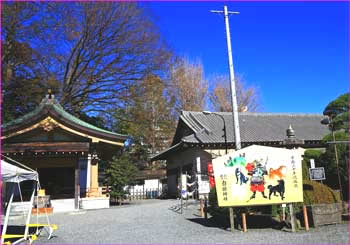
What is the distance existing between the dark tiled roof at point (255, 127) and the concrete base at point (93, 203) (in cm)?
594

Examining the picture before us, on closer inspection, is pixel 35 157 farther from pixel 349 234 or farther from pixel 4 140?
pixel 349 234

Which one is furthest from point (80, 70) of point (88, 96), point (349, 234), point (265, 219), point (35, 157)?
point (349, 234)

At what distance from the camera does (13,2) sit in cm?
1847

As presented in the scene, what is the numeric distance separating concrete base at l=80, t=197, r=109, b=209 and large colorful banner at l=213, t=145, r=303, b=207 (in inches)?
419

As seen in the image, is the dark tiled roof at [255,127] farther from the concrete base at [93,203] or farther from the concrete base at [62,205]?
the concrete base at [62,205]

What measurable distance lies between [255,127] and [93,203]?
42.9 feet

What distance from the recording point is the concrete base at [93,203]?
17.2 metres

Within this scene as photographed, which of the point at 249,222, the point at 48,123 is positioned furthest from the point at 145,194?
the point at 249,222

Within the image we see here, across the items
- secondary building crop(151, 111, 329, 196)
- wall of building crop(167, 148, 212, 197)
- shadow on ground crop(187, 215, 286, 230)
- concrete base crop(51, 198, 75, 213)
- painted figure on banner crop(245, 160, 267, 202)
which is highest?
secondary building crop(151, 111, 329, 196)

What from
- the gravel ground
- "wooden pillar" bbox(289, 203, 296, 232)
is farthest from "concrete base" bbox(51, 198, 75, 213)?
"wooden pillar" bbox(289, 203, 296, 232)

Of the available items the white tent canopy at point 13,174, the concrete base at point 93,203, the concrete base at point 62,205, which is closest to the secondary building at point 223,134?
the concrete base at point 93,203

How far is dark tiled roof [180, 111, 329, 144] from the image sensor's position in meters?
21.3

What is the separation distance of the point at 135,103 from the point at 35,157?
9.50 metres

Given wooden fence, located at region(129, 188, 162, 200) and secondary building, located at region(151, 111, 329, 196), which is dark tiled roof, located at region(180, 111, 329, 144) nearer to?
secondary building, located at region(151, 111, 329, 196)
